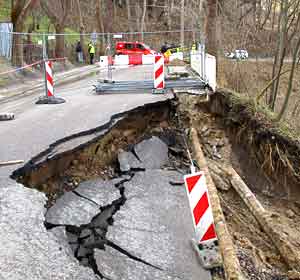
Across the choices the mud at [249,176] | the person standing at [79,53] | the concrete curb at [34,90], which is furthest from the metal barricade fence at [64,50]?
the mud at [249,176]

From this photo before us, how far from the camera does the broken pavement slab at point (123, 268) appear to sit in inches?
155

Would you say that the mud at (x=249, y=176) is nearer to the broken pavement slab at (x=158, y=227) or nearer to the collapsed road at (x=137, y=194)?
the collapsed road at (x=137, y=194)

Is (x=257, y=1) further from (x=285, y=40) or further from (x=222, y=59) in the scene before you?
(x=285, y=40)

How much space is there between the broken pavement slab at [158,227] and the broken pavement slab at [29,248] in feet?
2.86

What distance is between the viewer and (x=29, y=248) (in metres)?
3.79

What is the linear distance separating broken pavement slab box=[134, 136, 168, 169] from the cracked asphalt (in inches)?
6.3

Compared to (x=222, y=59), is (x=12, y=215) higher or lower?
lower

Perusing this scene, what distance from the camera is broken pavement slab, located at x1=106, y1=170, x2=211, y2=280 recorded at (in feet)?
14.1

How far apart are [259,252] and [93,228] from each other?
235 centimetres

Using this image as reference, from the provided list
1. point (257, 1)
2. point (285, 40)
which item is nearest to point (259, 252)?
point (285, 40)

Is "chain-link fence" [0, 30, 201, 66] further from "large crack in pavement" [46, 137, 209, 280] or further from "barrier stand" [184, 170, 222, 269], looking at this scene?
"barrier stand" [184, 170, 222, 269]

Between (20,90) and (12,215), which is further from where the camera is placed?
(20,90)

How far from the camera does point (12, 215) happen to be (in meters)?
4.35

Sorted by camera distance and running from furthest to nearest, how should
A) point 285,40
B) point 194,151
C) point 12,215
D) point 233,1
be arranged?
point 233,1 < point 285,40 < point 194,151 < point 12,215
